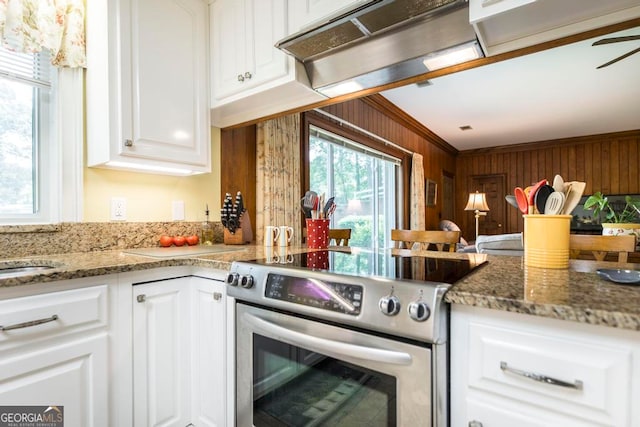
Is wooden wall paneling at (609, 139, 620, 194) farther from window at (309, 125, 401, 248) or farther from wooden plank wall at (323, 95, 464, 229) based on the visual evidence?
window at (309, 125, 401, 248)

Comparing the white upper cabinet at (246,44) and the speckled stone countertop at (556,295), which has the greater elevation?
the white upper cabinet at (246,44)

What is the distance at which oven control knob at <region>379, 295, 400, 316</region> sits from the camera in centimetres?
82

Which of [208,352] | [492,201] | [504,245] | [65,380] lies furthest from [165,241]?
[492,201]

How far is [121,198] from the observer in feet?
5.79

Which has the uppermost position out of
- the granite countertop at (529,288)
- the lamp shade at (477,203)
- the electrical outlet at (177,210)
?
the lamp shade at (477,203)

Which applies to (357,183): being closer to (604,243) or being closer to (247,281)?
(604,243)

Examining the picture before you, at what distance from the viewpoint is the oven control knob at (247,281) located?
1.14 meters

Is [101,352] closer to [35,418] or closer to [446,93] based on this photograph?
[35,418]

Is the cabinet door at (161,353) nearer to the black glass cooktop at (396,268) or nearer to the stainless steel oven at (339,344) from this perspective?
the stainless steel oven at (339,344)

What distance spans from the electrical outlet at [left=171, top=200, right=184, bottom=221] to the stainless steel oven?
973mm

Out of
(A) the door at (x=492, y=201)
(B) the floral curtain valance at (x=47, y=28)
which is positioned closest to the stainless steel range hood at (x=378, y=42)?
(B) the floral curtain valance at (x=47, y=28)

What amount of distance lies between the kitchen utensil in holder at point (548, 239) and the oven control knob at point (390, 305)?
56 cm

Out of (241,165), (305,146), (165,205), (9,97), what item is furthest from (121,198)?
(305,146)

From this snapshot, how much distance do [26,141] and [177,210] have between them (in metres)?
0.77
